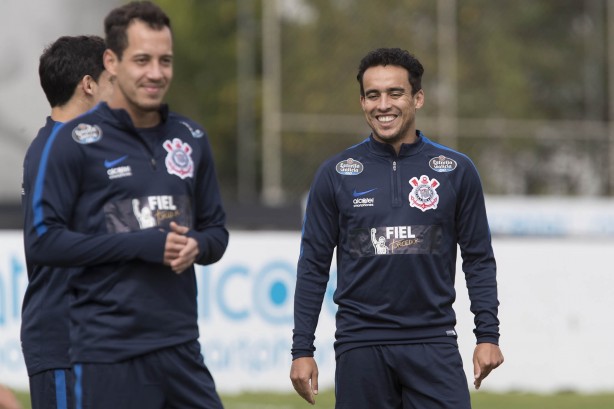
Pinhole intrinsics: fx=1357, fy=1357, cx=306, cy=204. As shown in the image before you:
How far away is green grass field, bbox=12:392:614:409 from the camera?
11.3 meters

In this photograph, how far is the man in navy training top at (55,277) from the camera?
532 centimetres

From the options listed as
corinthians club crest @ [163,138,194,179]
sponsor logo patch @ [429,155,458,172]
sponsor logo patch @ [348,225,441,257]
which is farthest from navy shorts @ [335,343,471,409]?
corinthians club crest @ [163,138,194,179]

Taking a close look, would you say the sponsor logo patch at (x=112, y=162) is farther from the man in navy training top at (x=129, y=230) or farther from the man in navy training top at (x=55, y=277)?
the man in navy training top at (x=55, y=277)

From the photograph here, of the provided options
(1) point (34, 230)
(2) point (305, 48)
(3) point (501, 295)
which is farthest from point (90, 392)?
(2) point (305, 48)

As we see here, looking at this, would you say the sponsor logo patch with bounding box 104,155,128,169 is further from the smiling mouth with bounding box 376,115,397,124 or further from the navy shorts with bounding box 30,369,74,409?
the smiling mouth with bounding box 376,115,397,124

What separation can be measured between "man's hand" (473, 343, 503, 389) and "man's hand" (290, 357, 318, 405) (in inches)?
25.9

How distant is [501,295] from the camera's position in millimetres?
13195

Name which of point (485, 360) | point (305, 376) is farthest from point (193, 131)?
point (485, 360)

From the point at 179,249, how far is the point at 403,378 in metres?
1.33

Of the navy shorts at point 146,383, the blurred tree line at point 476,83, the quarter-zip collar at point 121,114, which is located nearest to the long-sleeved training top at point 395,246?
the navy shorts at point 146,383

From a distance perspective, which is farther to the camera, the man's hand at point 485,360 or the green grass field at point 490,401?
the green grass field at point 490,401

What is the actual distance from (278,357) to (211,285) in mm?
894

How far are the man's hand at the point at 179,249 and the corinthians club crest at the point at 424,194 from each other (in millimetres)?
1222

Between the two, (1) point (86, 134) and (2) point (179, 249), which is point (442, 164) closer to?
(2) point (179, 249)
